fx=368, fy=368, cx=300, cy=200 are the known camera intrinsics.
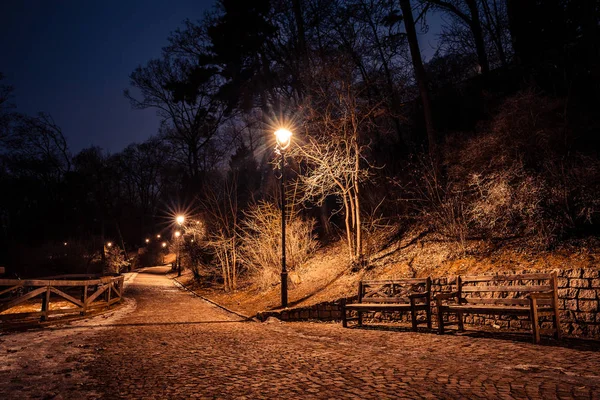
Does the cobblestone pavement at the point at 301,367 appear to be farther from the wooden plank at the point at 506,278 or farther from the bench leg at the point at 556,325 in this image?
the wooden plank at the point at 506,278

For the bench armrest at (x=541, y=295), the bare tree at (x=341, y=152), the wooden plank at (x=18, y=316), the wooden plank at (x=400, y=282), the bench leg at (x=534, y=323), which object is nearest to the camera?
the bench leg at (x=534, y=323)

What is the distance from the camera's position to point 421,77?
52.3ft

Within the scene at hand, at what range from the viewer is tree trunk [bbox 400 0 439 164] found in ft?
49.4

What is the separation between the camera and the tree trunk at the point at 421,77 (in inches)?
593

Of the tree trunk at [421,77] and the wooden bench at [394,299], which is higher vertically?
the tree trunk at [421,77]

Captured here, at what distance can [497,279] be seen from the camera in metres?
7.16

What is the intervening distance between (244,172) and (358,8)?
2218 centimetres

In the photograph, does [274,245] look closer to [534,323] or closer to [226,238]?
[226,238]

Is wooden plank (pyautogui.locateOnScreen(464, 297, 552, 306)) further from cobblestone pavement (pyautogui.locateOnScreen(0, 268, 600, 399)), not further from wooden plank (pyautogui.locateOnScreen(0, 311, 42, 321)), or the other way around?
wooden plank (pyautogui.locateOnScreen(0, 311, 42, 321))

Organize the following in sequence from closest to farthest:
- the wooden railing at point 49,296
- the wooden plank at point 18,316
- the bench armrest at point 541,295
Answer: the bench armrest at point 541,295, the wooden plank at point 18,316, the wooden railing at point 49,296

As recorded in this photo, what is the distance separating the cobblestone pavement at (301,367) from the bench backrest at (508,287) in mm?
746

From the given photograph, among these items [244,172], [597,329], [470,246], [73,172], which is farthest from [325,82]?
[73,172]

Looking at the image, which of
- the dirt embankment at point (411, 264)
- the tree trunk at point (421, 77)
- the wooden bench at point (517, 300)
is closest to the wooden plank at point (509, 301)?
the wooden bench at point (517, 300)

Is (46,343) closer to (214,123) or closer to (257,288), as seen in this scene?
(257,288)
